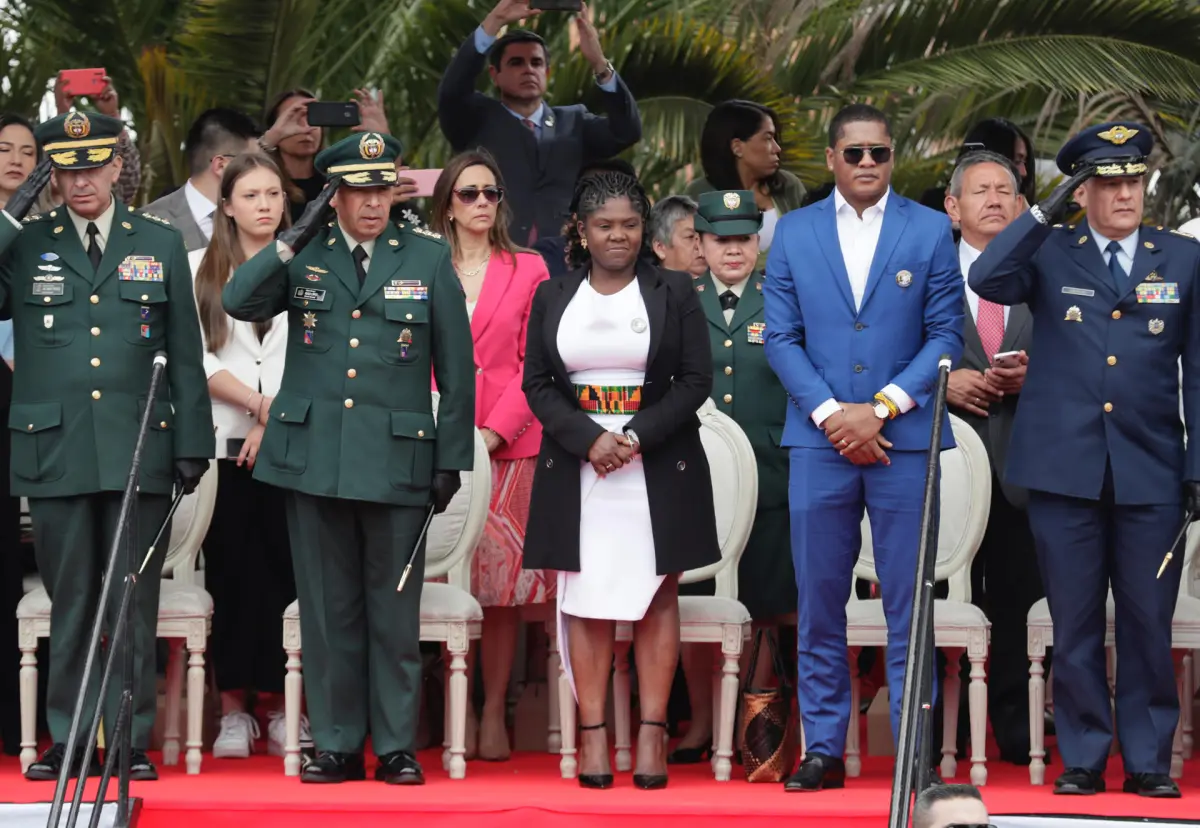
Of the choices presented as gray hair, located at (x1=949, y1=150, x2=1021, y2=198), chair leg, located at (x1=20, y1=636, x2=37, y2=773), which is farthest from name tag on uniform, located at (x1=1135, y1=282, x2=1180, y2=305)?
chair leg, located at (x1=20, y1=636, x2=37, y2=773)

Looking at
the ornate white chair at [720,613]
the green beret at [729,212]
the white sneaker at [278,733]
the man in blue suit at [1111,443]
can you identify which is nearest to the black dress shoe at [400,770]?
the ornate white chair at [720,613]

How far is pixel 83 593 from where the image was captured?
22.5ft

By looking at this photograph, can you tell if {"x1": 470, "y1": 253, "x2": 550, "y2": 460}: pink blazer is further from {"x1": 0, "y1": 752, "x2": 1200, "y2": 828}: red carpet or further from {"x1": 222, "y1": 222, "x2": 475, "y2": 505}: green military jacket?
{"x1": 0, "y1": 752, "x2": 1200, "y2": 828}: red carpet

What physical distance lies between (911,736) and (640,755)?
165 centimetres

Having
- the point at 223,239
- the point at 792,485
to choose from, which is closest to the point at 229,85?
the point at 223,239

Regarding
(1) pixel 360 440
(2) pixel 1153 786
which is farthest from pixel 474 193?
(2) pixel 1153 786

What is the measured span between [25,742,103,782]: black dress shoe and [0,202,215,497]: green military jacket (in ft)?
2.78

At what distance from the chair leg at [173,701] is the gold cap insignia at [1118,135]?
3567mm

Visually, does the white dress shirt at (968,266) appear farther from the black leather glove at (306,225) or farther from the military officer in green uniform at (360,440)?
the black leather glove at (306,225)

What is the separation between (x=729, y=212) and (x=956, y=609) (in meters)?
1.73

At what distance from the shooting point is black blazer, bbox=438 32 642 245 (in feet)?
28.4

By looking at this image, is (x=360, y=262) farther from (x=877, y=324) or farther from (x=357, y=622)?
(x=877, y=324)

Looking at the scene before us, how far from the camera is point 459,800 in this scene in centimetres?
633

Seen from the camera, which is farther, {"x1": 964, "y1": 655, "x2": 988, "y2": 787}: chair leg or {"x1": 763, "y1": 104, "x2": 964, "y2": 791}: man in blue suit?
{"x1": 964, "y1": 655, "x2": 988, "y2": 787}: chair leg
